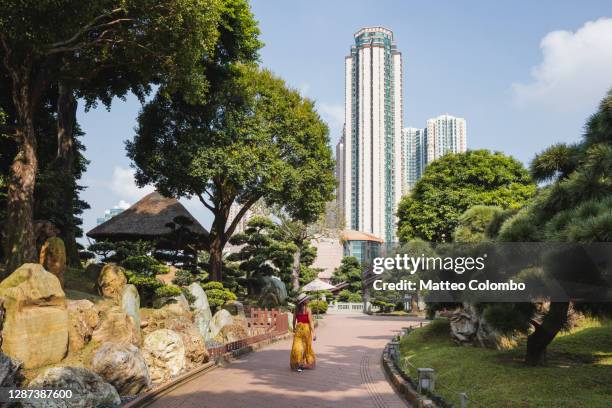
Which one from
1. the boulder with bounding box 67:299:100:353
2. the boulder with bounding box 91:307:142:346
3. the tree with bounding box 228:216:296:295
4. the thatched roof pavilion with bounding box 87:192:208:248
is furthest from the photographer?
the tree with bounding box 228:216:296:295

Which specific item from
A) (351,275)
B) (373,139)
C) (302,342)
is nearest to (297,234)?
(351,275)

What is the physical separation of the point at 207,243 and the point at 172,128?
6.31 m

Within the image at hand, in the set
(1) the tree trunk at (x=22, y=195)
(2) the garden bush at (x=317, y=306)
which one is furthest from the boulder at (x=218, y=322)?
(2) the garden bush at (x=317, y=306)

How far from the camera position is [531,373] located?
10688 millimetres

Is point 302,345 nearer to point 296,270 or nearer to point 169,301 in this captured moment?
point 169,301

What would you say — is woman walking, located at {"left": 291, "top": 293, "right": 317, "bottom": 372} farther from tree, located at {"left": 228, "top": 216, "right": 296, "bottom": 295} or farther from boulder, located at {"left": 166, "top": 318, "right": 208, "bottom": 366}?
tree, located at {"left": 228, "top": 216, "right": 296, "bottom": 295}

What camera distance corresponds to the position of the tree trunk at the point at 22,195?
14688 mm

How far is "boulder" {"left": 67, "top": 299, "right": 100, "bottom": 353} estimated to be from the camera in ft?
38.7

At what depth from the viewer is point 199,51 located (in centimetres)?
1644

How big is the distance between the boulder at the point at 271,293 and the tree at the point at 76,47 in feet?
53.7

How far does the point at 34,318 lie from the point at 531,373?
1005 centimetres

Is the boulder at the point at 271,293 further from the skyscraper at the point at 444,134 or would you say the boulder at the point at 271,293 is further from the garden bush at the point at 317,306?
the skyscraper at the point at 444,134

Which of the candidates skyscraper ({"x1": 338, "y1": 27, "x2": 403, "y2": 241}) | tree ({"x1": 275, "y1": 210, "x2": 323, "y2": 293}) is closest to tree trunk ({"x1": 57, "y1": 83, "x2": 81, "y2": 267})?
tree ({"x1": 275, "y1": 210, "x2": 323, "y2": 293})

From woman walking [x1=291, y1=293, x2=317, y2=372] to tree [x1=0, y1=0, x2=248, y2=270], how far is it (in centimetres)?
782
